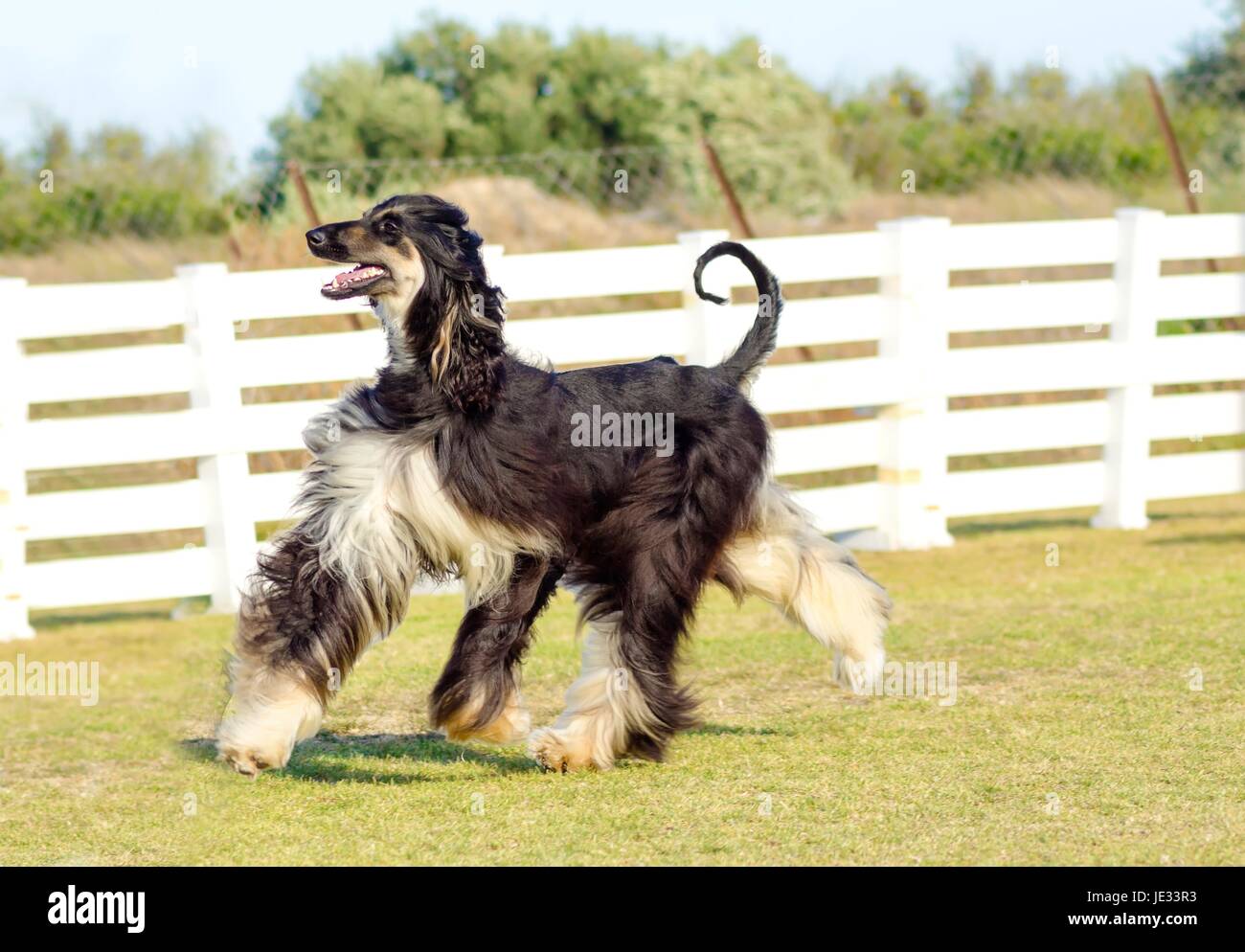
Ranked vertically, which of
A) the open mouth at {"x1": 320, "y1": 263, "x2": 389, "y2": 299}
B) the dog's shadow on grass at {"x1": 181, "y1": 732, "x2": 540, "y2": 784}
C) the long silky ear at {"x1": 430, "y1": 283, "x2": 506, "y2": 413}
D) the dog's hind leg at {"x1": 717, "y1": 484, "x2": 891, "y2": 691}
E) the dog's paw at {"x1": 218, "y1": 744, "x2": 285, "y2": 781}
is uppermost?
the open mouth at {"x1": 320, "y1": 263, "x2": 389, "y2": 299}

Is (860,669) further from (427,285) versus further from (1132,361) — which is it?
(1132,361)

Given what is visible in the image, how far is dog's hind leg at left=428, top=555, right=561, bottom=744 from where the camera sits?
202 inches

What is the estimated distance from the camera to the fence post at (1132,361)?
9906mm

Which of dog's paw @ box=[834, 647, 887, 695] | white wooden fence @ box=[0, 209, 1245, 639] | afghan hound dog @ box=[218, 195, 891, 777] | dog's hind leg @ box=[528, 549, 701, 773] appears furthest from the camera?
white wooden fence @ box=[0, 209, 1245, 639]

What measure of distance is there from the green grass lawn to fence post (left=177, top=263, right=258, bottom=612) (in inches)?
21.0

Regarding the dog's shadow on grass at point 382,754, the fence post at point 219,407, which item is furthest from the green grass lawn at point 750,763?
the fence post at point 219,407

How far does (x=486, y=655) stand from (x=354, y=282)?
124 cm

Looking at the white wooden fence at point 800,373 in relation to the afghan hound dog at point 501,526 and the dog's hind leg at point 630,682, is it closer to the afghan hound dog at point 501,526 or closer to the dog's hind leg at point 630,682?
the afghan hound dog at point 501,526

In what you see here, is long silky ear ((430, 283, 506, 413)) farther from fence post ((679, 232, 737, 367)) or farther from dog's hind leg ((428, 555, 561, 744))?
fence post ((679, 232, 737, 367))

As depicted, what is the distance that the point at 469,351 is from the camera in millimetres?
4836

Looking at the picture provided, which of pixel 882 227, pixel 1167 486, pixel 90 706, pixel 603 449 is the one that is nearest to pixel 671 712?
pixel 603 449

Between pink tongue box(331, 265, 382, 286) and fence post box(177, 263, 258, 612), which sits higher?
pink tongue box(331, 265, 382, 286)

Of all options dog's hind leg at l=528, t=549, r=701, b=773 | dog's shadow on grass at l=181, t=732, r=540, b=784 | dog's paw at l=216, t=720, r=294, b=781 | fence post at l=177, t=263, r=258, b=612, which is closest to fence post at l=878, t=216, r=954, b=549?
fence post at l=177, t=263, r=258, b=612

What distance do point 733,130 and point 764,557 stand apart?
1765cm
